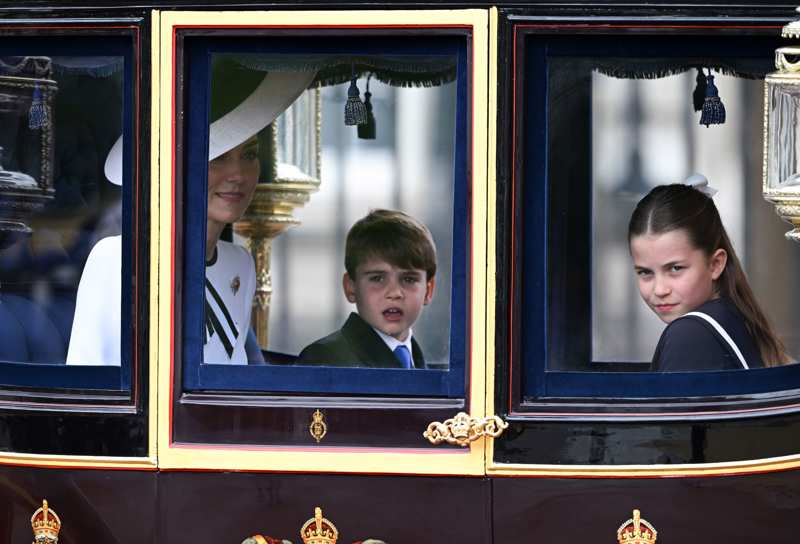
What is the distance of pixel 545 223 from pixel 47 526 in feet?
5.19

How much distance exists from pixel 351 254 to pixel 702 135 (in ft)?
3.49

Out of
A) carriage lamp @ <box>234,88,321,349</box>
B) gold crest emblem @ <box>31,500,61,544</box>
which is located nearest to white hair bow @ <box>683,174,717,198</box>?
carriage lamp @ <box>234,88,321,349</box>

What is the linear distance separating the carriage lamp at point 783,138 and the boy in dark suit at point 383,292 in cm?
93

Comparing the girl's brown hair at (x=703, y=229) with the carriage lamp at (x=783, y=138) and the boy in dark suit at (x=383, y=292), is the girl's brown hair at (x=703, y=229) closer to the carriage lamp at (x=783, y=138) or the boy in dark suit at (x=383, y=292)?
the carriage lamp at (x=783, y=138)

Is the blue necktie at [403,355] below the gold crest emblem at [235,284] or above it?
below

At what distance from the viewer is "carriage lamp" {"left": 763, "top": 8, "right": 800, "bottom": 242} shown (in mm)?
4438

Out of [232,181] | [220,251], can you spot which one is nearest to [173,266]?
[220,251]

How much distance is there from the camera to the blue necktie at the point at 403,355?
4.67 m

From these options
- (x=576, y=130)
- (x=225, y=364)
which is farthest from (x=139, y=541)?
(x=576, y=130)

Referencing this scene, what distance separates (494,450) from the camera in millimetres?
4570

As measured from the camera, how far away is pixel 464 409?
459cm

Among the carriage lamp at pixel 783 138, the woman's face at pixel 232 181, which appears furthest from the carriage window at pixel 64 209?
the carriage lamp at pixel 783 138

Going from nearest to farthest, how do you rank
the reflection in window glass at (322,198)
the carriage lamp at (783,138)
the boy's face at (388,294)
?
the carriage lamp at (783,138) < the reflection in window glass at (322,198) < the boy's face at (388,294)

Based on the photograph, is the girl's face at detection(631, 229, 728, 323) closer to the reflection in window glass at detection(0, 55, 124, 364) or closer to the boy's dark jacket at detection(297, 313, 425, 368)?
the boy's dark jacket at detection(297, 313, 425, 368)
